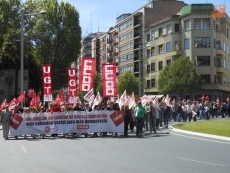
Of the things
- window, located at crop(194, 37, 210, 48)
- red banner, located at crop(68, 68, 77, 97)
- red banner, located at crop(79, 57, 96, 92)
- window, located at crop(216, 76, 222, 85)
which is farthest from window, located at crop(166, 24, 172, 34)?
red banner, located at crop(79, 57, 96, 92)

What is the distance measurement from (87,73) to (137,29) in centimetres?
6670

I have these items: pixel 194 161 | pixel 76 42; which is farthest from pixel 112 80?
pixel 76 42

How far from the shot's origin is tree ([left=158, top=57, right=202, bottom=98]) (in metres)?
62.8

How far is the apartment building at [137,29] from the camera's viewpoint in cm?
8712

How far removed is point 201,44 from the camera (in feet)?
225

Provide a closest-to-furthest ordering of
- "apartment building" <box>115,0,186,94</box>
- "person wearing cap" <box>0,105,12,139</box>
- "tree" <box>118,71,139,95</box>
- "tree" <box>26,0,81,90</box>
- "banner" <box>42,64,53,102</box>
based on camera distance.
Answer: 1. "person wearing cap" <box>0,105,12,139</box>
2. "banner" <box>42,64,53,102</box>
3. "tree" <box>26,0,81,90</box>
4. "tree" <box>118,71,139,95</box>
5. "apartment building" <box>115,0,186,94</box>

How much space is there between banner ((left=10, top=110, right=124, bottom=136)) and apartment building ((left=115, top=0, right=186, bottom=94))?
192 ft

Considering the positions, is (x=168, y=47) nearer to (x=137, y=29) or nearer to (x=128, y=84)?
(x=128, y=84)

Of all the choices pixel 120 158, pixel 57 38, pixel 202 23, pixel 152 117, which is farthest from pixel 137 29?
pixel 120 158

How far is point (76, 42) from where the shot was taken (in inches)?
2477

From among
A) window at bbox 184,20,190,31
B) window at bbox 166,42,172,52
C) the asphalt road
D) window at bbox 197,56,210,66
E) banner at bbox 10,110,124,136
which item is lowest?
the asphalt road

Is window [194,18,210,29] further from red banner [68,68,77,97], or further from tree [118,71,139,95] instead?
red banner [68,68,77,97]

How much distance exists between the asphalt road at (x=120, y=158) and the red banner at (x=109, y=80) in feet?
27.9

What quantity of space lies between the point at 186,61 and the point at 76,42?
55.4 feet
